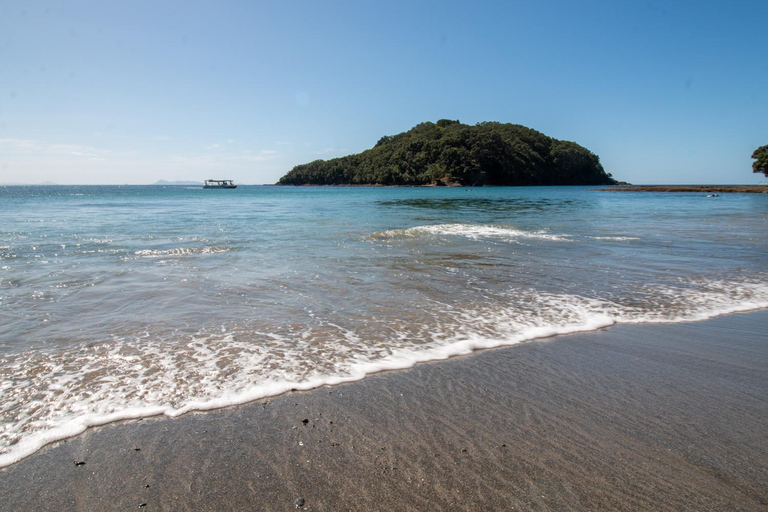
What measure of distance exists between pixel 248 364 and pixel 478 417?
2488 mm

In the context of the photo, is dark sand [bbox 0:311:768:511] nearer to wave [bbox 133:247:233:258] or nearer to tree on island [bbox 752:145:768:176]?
wave [bbox 133:247:233:258]

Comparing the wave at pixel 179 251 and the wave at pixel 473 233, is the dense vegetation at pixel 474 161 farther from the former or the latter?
the wave at pixel 179 251

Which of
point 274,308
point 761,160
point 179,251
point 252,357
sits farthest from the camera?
point 761,160

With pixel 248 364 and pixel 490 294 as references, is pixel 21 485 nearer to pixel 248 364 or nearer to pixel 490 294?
pixel 248 364

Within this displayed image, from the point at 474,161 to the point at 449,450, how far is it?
135 m

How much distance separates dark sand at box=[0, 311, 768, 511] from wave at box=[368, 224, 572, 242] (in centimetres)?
1191

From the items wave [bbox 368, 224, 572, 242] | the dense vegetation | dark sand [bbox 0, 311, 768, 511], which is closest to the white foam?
wave [bbox 368, 224, 572, 242]

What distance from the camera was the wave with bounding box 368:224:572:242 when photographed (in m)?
16.0

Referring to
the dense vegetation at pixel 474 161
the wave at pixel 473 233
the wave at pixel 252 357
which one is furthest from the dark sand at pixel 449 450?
the dense vegetation at pixel 474 161

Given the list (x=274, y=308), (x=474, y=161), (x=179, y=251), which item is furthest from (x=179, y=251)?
(x=474, y=161)

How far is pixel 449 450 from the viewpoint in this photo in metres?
2.88

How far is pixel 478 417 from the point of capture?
10.9ft

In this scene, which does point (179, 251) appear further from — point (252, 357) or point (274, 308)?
point (252, 357)

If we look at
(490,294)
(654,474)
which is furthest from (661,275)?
(654,474)
